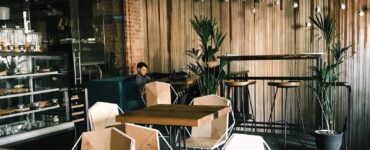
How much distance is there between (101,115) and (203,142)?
3.64 ft

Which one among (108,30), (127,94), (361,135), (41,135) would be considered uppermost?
(108,30)

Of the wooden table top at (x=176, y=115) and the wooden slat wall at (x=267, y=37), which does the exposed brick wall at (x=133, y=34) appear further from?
the wooden table top at (x=176, y=115)

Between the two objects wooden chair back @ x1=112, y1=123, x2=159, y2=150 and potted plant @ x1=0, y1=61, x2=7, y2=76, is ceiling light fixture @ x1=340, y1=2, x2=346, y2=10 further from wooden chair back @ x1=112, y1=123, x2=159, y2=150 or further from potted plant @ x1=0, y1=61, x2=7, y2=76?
potted plant @ x1=0, y1=61, x2=7, y2=76

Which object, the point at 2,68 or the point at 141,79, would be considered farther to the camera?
the point at 141,79

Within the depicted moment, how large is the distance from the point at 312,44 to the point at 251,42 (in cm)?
116

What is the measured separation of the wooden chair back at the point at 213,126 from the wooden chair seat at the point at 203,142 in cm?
8

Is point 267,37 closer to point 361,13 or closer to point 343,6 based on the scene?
point 343,6

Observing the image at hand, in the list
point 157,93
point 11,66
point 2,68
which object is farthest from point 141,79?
point 2,68

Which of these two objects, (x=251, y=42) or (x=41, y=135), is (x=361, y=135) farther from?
(x=41, y=135)

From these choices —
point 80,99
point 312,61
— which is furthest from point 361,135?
point 80,99

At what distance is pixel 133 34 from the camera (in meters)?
8.16

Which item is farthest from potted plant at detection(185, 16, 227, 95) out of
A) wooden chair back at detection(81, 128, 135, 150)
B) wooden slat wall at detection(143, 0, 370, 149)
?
wooden chair back at detection(81, 128, 135, 150)

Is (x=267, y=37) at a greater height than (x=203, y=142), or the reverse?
(x=267, y=37)

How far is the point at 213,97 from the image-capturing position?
415 cm
